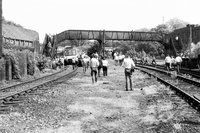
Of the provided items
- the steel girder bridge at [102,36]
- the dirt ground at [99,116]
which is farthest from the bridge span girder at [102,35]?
the dirt ground at [99,116]

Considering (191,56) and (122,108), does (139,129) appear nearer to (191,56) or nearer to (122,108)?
(122,108)

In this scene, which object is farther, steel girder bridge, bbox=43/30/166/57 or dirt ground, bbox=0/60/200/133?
steel girder bridge, bbox=43/30/166/57

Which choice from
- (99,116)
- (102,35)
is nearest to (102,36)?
(102,35)

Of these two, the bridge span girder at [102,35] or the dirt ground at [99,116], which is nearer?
the dirt ground at [99,116]

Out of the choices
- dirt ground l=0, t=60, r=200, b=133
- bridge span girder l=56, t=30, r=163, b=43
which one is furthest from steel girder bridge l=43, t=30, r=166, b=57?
dirt ground l=0, t=60, r=200, b=133

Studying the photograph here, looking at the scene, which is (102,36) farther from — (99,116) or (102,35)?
(99,116)

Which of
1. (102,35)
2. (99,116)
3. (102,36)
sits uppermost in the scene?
(102,35)

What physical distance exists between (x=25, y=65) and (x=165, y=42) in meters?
36.9

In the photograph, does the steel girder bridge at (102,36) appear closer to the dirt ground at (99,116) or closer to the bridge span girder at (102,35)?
the bridge span girder at (102,35)

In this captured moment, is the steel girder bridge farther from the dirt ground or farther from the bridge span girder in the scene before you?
the dirt ground

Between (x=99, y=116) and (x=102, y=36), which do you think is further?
(x=102, y=36)

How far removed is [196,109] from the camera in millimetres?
8258

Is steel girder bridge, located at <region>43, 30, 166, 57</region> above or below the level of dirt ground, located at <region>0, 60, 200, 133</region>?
above

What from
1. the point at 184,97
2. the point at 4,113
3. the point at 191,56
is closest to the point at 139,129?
the point at 4,113
